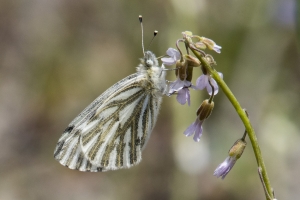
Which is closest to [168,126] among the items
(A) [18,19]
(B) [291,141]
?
(B) [291,141]

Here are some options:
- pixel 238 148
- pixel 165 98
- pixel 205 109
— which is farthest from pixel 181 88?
pixel 165 98

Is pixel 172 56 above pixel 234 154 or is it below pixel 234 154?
above

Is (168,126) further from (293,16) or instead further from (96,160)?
(96,160)

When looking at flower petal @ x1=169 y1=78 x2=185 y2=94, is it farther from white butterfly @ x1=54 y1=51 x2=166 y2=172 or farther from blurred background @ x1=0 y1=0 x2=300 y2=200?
blurred background @ x1=0 y1=0 x2=300 y2=200

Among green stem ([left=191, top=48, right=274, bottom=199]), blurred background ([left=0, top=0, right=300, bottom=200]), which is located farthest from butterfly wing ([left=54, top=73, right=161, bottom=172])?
blurred background ([left=0, top=0, right=300, bottom=200])

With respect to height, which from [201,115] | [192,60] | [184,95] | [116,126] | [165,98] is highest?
[192,60]

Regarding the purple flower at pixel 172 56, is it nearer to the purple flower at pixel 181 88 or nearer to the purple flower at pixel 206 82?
the purple flower at pixel 181 88

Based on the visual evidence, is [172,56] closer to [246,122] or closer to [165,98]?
[246,122]
